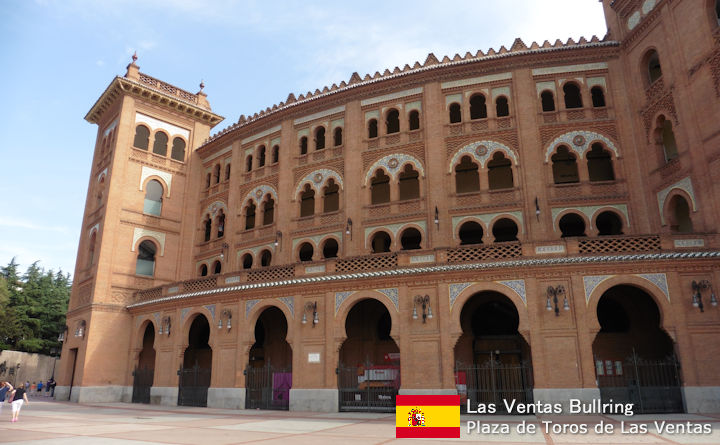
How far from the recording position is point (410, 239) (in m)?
25.8

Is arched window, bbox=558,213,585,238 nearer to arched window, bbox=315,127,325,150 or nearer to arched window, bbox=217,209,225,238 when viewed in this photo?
arched window, bbox=315,127,325,150

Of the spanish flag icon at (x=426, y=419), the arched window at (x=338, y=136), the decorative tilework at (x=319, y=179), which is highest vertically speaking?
the arched window at (x=338, y=136)

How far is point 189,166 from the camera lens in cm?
3438

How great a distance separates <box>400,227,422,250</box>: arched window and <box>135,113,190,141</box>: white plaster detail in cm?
1865

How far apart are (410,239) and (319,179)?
→ 627cm

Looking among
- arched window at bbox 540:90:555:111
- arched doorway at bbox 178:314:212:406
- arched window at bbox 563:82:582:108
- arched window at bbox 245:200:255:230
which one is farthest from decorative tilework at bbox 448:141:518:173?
arched doorway at bbox 178:314:212:406

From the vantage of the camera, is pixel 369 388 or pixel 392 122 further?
pixel 392 122

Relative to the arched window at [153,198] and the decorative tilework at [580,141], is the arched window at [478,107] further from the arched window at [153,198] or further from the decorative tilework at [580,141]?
the arched window at [153,198]

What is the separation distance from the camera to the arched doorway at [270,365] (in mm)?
22031

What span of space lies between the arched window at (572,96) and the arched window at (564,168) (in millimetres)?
3062

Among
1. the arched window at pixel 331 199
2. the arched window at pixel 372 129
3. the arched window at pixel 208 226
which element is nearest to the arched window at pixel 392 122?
the arched window at pixel 372 129

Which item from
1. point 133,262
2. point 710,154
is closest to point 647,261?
point 710,154

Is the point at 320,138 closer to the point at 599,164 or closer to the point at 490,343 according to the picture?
the point at 490,343

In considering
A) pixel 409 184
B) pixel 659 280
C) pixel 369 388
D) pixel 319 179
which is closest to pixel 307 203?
pixel 319 179
